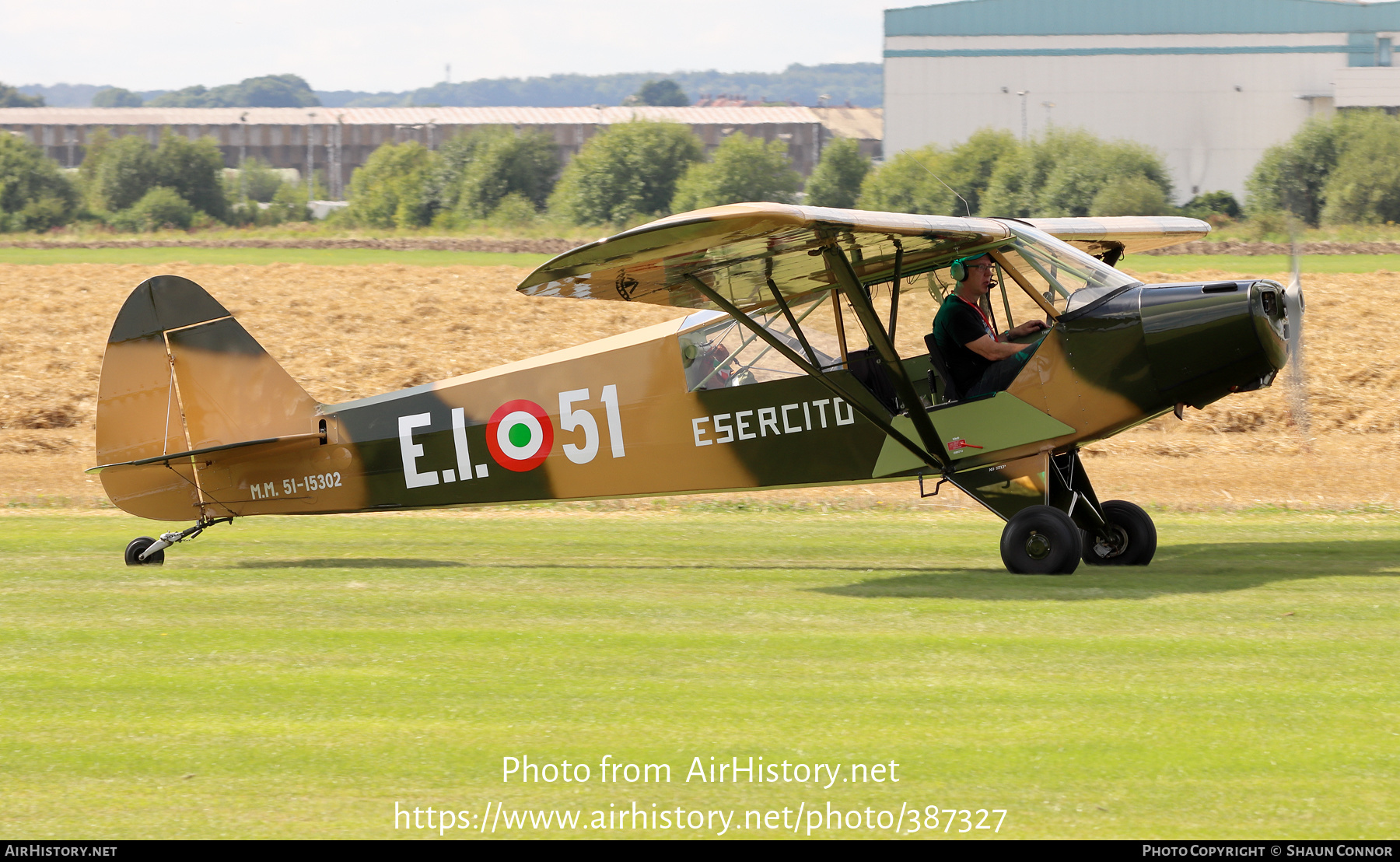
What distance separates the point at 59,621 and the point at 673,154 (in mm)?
71610

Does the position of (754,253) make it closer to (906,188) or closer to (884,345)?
(884,345)

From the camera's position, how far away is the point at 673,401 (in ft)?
36.4

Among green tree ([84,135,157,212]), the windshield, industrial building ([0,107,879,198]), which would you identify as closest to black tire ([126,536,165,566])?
the windshield

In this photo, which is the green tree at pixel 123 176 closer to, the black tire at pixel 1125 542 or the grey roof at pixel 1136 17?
the grey roof at pixel 1136 17

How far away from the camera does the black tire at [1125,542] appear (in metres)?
10.8

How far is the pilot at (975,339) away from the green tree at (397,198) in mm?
70118

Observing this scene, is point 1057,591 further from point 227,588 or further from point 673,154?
point 673,154

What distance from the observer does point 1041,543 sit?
1005 centimetres

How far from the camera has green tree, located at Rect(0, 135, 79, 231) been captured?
3009 inches

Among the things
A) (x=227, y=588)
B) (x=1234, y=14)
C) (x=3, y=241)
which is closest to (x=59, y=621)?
(x=227, y=588)

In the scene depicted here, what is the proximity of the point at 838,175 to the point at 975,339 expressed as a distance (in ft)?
231

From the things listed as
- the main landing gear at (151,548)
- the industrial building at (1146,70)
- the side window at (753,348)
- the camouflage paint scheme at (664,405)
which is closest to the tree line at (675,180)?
the industrial building at (1146,70)

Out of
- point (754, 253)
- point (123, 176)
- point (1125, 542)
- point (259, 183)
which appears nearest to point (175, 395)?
point (754, 253)

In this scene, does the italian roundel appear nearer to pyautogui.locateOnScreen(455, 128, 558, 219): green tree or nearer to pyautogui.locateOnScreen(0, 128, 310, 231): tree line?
pyautogui.locateOnScreen(0, 128, 310, 231): tree line
